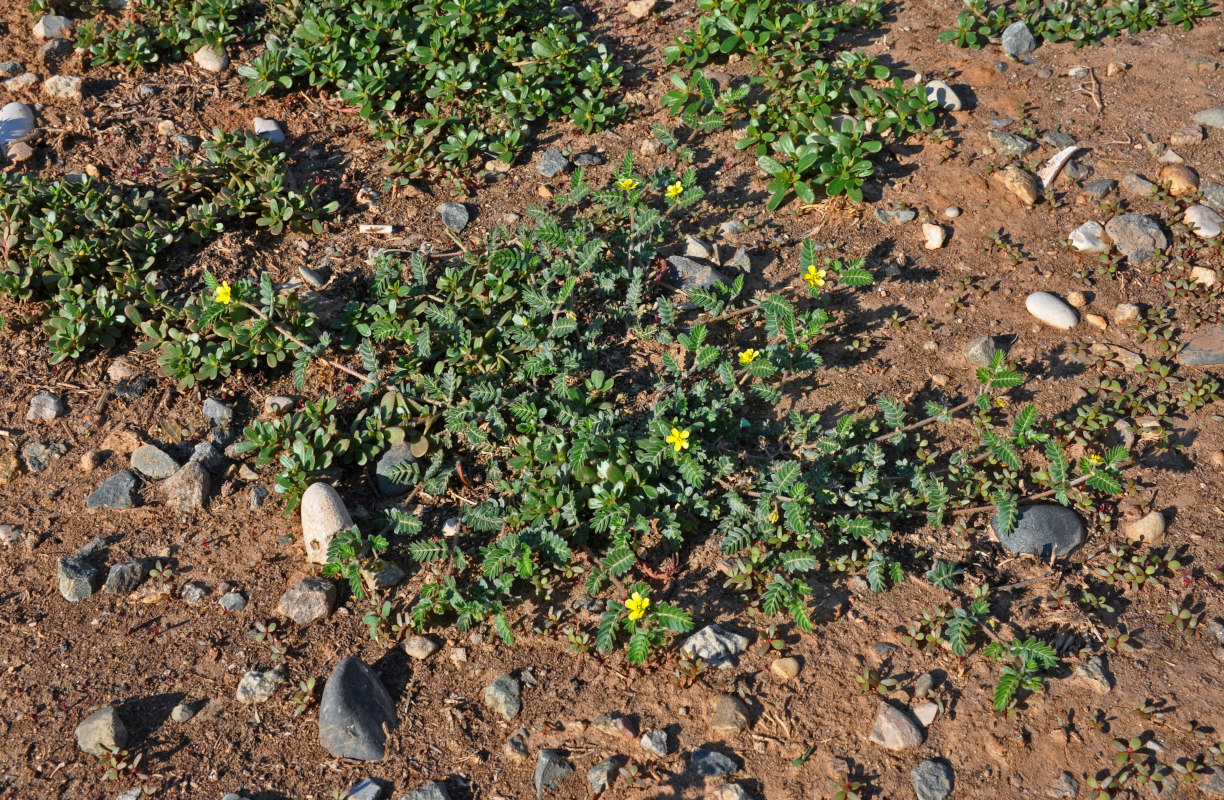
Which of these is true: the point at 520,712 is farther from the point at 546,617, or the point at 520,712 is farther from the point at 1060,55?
the point at 1060,55

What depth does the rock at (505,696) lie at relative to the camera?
11.8 ft

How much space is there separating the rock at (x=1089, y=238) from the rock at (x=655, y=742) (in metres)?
3.65

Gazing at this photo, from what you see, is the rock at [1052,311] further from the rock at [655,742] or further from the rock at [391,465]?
the rock at [391,465]

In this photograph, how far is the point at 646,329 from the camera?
15.7 ft

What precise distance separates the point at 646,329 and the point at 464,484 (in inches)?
50.5

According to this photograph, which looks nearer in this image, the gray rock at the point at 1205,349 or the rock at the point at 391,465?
the rock at the point at 391,465

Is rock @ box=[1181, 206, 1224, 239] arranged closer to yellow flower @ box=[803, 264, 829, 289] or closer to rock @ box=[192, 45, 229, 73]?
yellow flower @ box=[803, 264, 829, 289]

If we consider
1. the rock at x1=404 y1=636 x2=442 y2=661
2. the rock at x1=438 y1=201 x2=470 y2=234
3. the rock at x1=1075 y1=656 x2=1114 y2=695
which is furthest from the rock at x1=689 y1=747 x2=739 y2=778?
the rock at x1=438 y1=201 x2=470 y2=234

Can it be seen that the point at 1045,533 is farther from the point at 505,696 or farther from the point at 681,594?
the point at 505,696

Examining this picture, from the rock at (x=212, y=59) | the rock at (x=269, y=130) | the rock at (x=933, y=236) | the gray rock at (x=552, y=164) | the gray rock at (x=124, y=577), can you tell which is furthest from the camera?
the rock at (x=212, y=59)

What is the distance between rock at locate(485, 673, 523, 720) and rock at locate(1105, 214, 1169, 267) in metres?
4.07

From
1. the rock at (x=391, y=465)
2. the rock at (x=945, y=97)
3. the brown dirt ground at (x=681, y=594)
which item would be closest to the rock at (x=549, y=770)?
the brown dirt ground at (x=681, y=594)

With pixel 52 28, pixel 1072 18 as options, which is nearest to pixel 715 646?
pixel 1072 18

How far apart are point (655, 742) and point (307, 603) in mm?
1611
